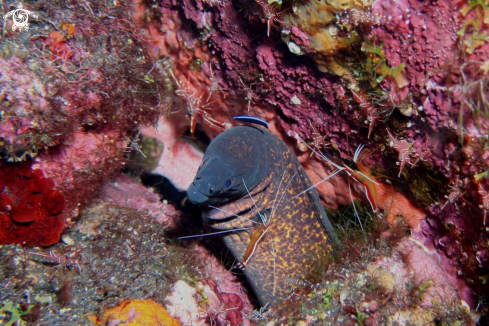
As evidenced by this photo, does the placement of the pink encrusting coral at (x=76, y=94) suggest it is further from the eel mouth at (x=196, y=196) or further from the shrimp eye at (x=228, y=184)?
the shrimp eye at (x=228, y=184)

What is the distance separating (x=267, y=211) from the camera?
10.0ft

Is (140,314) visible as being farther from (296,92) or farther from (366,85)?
(366,85)

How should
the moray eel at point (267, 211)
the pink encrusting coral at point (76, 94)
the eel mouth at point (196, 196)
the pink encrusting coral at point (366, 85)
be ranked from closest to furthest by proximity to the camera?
1. the pink encrusting coral at point (366, 85)
2. the pink encrusting coral at point (76, 94)
3. the eel mouth at point (196, 196)
4. the moray eel at point (267, 211)

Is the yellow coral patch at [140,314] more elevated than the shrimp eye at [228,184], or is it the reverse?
the shrimp eye at [228,184]

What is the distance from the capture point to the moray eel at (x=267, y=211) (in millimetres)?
2693

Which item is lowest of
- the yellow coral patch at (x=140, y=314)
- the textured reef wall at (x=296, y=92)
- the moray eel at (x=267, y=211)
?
the yellow coral patch at (x=140, y=314)

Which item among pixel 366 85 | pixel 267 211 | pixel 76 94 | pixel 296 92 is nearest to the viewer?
pixel 366 85

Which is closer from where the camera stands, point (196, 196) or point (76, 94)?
point (196, 196)

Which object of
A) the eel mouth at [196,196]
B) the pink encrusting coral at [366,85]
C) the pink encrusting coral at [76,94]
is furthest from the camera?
the eel mouth at [196,196]

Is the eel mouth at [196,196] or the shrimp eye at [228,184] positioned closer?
the eel mouth at [196,196]

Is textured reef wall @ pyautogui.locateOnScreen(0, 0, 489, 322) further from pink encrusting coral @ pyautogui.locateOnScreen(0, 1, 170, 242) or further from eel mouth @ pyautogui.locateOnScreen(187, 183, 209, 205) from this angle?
eel mouth @ pyautogui.locateOnScreen(187, 183, 209, 205)

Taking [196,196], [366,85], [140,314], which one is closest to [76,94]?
[196,196]

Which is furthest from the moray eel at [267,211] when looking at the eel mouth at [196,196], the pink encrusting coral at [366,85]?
the pink encrusting coral at [366,85]

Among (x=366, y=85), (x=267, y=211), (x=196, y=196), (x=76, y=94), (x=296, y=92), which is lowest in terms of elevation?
(x=267, y=211)
